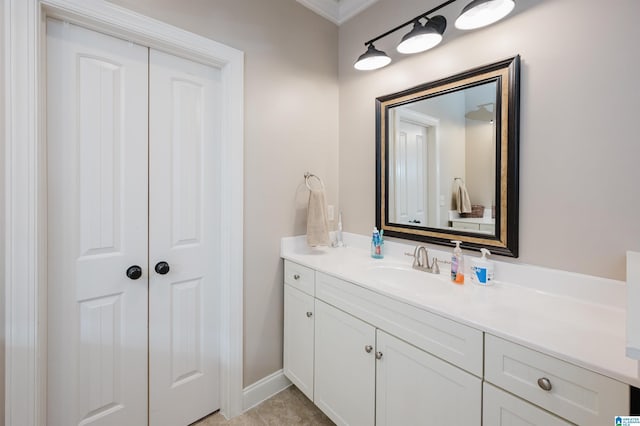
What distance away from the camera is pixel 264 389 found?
5.88 ft

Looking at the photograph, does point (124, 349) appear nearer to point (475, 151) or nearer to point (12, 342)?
point (12, 342)

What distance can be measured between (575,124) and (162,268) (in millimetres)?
2008

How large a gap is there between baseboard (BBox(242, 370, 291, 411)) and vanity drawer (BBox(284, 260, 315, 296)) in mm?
642

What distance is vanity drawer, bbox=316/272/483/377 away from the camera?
0.96 metres

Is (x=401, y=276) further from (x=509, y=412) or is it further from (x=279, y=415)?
(x=279, y=415)

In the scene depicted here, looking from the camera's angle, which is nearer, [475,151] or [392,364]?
[392,364]

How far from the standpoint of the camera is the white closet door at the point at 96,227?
4.05 feet

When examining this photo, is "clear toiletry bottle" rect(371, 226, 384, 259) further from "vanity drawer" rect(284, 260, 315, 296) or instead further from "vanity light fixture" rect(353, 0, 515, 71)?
"vanity light fixture" rect(353, 0, 515, 71)

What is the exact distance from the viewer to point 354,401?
1375mm

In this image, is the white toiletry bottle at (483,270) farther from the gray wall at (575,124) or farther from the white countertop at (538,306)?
the gray wall at (575,124)

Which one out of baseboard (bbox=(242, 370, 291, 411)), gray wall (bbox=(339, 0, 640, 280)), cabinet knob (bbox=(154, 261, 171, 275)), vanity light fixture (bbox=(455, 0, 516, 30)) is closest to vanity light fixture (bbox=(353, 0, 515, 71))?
vanity light fixture (bbox=(455, 0, 516, 30))

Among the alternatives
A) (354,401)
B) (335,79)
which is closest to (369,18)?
(335,79)

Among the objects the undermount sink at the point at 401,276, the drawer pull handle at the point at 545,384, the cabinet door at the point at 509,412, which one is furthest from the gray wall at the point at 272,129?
the drawer pull handle at the point at 545,384

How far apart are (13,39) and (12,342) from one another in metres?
1.16
